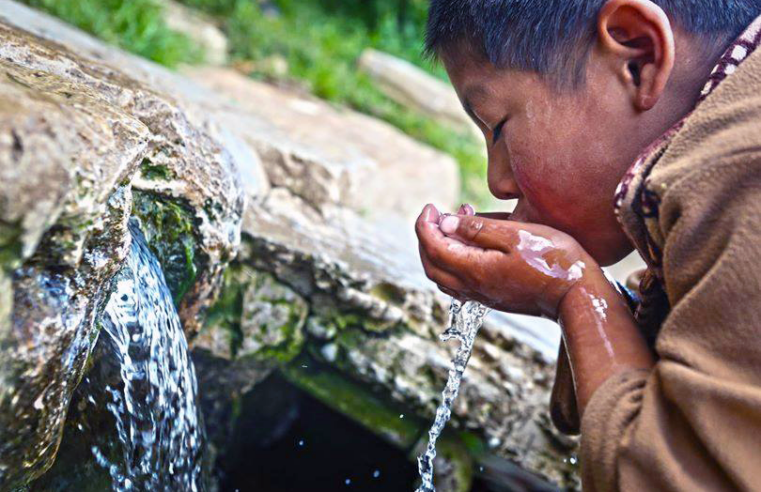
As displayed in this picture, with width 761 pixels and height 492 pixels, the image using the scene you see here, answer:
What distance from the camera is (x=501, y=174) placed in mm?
1910

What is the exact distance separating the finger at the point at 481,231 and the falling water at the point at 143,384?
771 mm

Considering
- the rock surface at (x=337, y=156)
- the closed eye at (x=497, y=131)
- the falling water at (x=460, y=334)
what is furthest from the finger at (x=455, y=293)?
the rock surface at (x=337, y=156)

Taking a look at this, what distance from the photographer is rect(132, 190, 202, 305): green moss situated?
6.84ft

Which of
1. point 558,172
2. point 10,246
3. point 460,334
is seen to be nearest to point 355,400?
point 460,334

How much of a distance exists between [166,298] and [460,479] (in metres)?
1.35

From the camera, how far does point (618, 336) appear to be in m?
1.55

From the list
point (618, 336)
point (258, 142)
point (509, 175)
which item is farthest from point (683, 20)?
point (258, 142)

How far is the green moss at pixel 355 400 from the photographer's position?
9.35 feet

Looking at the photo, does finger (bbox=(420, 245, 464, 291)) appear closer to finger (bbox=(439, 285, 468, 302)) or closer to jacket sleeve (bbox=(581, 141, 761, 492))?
finger (bbox=(439, 285, 468, 302))

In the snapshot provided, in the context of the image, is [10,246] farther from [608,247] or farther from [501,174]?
[608,247]

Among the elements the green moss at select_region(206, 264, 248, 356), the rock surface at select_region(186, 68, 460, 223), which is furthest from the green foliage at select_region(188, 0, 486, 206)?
the green moss at select_region(206, 264, 248, 356)

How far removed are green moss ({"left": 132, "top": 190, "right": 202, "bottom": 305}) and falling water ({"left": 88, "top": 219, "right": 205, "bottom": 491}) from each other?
0.20ft

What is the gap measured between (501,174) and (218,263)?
3.00ft

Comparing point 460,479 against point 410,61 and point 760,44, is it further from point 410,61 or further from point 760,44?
point 410,61
